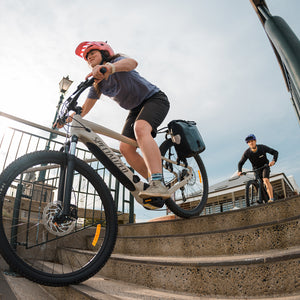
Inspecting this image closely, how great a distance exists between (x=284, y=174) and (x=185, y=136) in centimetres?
956

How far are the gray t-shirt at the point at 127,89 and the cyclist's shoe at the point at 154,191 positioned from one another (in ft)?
2.87

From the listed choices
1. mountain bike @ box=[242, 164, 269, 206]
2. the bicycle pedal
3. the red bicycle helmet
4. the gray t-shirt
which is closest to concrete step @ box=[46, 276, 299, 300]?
the bicycle pedal

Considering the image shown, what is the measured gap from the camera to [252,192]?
5172 millimetres

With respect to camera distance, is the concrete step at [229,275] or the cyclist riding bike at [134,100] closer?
the concrete step at [229,275]

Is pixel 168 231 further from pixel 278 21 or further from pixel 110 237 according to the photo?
pixel 278 21

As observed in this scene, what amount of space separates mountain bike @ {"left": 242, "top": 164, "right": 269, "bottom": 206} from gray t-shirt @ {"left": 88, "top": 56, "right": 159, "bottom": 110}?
3457 mm

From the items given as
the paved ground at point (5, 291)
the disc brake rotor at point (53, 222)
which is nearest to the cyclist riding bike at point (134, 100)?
the disc brake rotor at point (53, 222)

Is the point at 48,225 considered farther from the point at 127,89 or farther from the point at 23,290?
the point at 127,89

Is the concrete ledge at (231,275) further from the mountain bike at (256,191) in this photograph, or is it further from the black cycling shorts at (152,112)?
the mountain bike at (256,191)

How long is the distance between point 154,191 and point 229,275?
81 centimetres

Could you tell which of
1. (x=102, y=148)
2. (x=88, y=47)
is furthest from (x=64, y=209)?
(x=88, y=47)

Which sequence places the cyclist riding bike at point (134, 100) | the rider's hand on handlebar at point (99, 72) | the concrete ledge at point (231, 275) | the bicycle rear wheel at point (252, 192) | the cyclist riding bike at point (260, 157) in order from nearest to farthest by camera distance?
the concrete ledge at point (231, 275)
the rider's hand on handlebar at point (99, 72)
the cyclist riding bike at point (134, 100)
the cyclist riding bike at point (260, 157)
the bicycle rear wheel at point (252, 192)

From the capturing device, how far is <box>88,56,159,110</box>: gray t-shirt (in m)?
2.25

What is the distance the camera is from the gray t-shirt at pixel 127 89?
7.38 feet
